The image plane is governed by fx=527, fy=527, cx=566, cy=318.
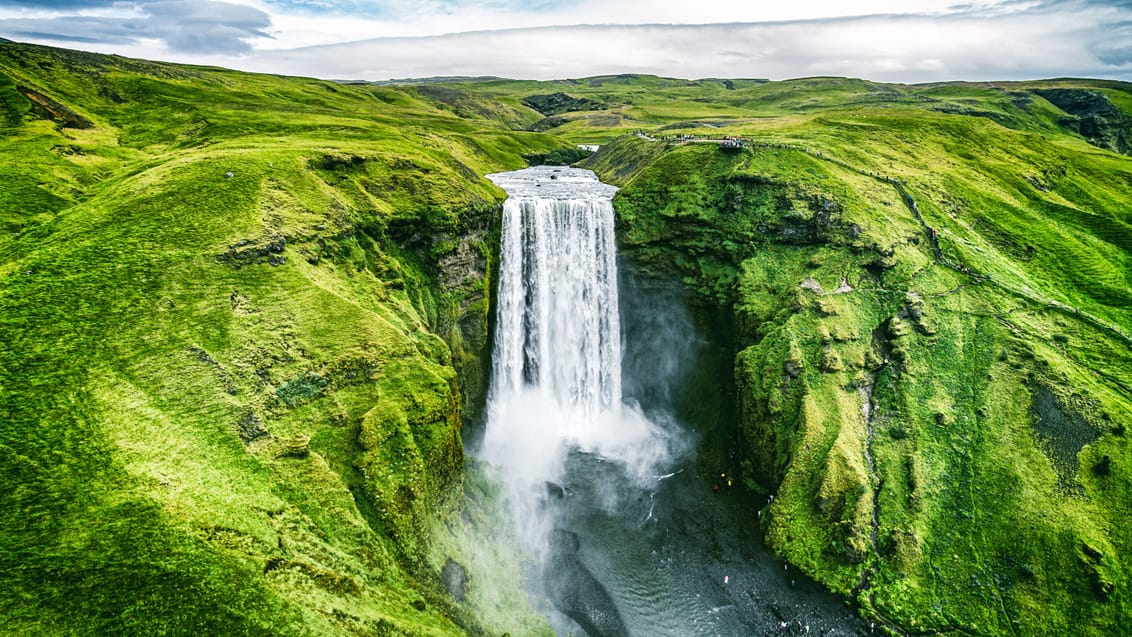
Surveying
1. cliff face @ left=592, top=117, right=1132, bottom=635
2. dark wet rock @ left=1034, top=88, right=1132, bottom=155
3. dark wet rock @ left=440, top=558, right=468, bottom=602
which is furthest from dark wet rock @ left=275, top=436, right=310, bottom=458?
dark wet rock @ left=1034, top=88, right=1132, bottom=155

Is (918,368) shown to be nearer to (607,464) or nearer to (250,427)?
(607,464)

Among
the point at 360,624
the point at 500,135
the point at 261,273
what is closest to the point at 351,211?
the point at 261,273

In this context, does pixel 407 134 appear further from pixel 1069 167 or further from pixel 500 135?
pixel 1069 167

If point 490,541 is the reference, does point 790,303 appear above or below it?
above

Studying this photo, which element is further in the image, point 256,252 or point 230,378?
point 256,252

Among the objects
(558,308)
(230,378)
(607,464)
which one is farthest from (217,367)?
(558,308)

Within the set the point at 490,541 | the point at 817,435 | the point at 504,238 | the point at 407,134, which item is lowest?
the point at 490,541

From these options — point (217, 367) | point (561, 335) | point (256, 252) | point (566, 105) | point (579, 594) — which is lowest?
point (579, 594)
